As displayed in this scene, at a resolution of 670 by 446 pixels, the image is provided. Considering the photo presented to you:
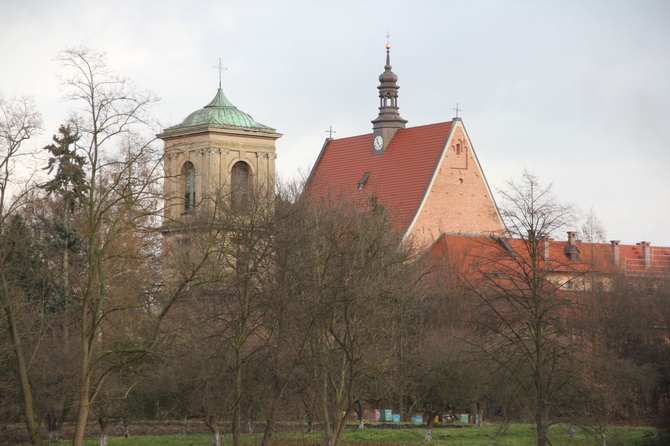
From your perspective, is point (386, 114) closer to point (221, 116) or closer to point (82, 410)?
point (221, 116)

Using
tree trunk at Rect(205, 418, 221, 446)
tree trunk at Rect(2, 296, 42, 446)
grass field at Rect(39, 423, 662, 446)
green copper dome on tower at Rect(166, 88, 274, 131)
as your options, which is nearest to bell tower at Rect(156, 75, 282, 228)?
green copper dome on tower at Rect(166, 88, 274, 131)

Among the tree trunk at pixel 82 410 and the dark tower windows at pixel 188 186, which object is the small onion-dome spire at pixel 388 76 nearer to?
the dark tower windows at pixel 188 186

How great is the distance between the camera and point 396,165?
71938 millimetres

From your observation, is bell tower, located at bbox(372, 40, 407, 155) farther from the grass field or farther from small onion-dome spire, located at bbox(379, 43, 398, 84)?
the grass field

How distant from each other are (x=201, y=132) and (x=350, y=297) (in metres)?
34.1

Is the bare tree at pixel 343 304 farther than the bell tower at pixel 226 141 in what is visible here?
No

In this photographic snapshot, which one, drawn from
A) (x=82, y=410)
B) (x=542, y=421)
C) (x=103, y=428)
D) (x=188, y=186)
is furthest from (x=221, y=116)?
(x=82, y=410)

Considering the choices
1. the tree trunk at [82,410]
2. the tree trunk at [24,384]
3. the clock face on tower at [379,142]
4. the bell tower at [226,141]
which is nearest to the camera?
the tree trunk at [82,410]

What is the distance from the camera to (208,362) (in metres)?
26.5

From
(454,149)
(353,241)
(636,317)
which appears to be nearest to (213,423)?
(353,241)

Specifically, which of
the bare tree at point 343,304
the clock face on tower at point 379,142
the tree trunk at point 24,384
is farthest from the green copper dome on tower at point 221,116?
the tree trunk at point 24,384

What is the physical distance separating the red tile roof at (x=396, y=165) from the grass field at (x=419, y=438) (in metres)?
Answer: 29.3

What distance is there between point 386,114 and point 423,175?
6480 millimetres

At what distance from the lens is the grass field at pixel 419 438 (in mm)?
32375
